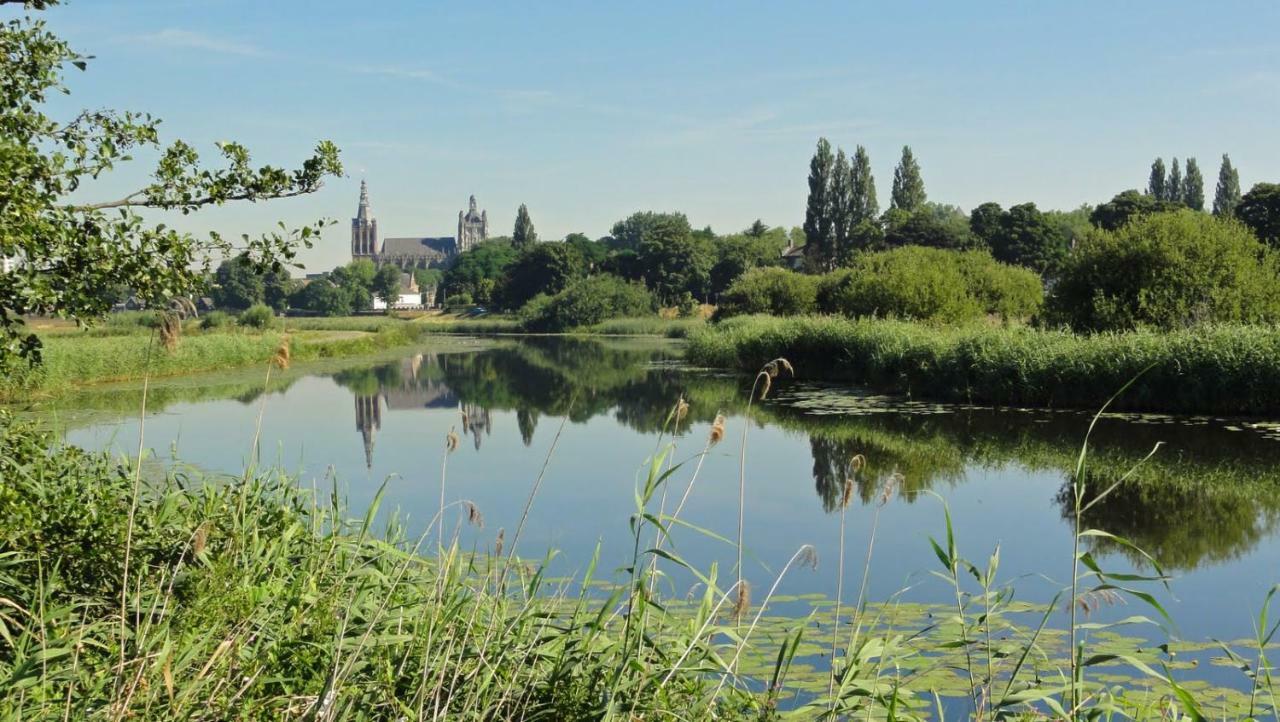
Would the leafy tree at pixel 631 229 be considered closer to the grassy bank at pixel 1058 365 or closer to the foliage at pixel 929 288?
the foliage at pixel 929 288

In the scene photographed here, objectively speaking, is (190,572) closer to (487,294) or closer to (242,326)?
(242,326)

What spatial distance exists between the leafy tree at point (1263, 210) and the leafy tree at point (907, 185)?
26386 millimetres

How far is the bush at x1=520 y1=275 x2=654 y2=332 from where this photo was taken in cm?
6850

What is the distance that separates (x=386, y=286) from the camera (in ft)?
433

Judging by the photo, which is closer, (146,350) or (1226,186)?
(146,350)

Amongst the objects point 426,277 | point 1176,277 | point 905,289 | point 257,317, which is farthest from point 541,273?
point 426,277

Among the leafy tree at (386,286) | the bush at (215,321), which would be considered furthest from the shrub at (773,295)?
the leafy tree at (386,286)

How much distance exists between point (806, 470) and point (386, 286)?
12284 centimetres

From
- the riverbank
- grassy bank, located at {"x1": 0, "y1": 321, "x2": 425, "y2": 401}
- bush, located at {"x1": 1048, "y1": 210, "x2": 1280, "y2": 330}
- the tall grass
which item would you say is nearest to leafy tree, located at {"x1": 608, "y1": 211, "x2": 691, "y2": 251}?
the riverbank

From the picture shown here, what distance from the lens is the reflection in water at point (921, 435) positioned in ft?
35.5

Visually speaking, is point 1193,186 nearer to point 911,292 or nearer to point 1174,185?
point 1174,185

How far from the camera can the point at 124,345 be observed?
28.7 m

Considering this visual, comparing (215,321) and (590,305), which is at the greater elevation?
(590,305)

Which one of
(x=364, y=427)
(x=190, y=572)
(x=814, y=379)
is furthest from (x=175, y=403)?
(x=190, y=572)
